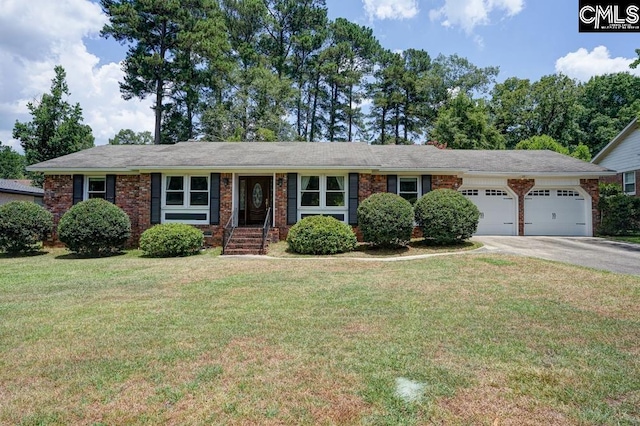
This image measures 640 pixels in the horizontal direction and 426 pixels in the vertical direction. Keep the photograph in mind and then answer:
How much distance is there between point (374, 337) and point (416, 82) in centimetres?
3353

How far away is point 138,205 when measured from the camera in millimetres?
14070

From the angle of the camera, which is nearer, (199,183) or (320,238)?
(320,238)

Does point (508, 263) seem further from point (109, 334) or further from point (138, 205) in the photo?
point (138, 205)

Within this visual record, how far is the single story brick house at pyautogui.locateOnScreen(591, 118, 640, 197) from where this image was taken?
58.9ft

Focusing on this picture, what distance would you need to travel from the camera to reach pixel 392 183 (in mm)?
14125

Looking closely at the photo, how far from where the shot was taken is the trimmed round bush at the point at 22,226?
477 inches

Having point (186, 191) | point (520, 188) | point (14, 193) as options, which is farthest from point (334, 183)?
point (14, 193)

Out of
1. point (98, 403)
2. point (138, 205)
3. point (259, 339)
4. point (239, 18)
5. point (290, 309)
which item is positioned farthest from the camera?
point (239, 18)

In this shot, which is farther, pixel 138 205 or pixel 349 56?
pixel 349 56

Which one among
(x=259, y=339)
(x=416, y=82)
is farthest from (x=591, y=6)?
(x=416, y=82)

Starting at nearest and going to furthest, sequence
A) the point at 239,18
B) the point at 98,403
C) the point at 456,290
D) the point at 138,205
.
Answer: the point at 98,403 < the point at 456,290 < the point at 138,205 < the point at 239,18

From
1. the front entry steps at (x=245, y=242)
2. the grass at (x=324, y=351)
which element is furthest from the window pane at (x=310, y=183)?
the grass at (x=324, y=351)

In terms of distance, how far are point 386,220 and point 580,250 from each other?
6296mm

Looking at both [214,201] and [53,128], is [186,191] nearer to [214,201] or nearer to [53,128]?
[214,201]
